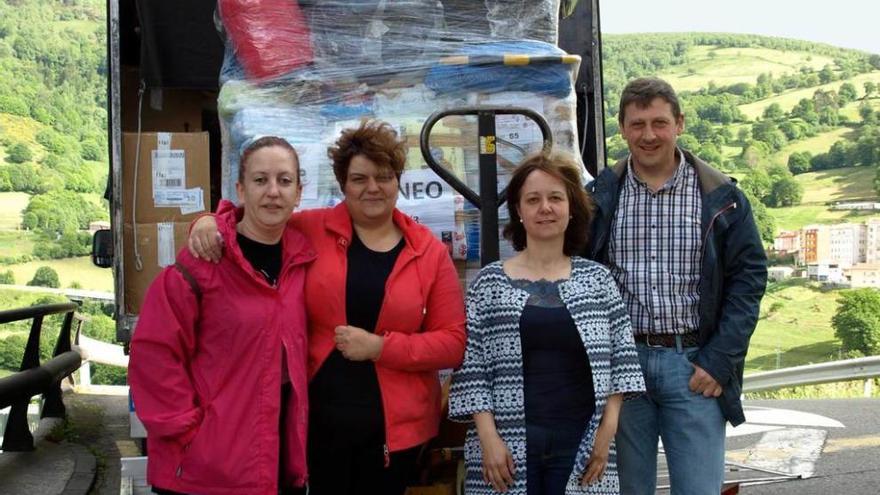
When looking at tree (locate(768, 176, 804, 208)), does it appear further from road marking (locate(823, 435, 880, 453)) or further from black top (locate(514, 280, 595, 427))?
black top (locate(514, 280, 595, 427))

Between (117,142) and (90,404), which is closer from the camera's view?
(117,142)

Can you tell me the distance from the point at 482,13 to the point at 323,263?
5.40ft

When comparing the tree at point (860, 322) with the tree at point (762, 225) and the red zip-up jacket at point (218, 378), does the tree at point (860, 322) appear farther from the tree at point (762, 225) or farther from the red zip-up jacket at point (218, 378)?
the red zip-up jacket at point (218, 378)

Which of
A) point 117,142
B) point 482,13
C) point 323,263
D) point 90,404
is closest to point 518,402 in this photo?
point 323,263

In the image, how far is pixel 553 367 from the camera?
2.85 m

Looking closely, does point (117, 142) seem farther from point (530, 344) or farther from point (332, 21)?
point (530, 344)

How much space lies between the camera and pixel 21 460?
6211 millimetres

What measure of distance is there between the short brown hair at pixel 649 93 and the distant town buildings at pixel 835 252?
30.3 meters

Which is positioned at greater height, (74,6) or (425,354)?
(74,6)

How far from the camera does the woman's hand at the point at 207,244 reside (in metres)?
2.75

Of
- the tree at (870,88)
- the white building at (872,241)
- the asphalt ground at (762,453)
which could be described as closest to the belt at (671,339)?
the asphalt ground at (762,453)

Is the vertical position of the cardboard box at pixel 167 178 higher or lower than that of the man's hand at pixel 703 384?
higher

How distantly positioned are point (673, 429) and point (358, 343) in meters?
1.10

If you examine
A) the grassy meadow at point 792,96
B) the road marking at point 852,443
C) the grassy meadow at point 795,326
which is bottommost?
the grassy meadow at point 795,326
